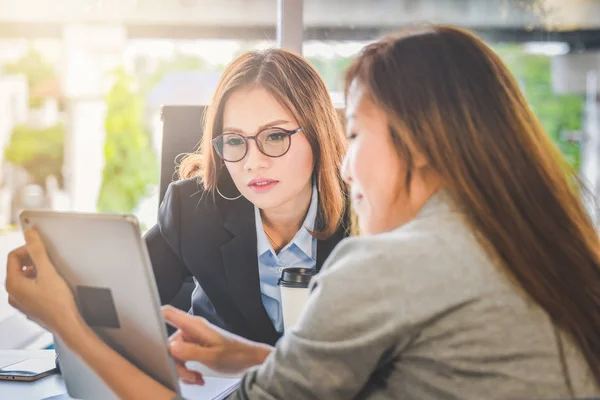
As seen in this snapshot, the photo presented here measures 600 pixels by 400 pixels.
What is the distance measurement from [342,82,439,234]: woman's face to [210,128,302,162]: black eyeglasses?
Result: 61cm

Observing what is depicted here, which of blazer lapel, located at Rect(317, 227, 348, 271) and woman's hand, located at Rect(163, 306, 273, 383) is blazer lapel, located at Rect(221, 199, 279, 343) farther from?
woman's hand, located at Rect(163, 306, 273, 383)

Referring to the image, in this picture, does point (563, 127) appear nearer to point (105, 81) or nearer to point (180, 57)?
point (180, 57)

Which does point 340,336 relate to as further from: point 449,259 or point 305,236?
point 305,236

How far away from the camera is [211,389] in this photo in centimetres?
121

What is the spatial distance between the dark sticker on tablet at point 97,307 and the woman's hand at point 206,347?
3.3 inches

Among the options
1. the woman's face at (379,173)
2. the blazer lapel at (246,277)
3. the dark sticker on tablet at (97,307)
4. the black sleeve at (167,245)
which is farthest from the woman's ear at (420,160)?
the black sleeve at (167,245)

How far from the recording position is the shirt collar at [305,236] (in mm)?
1723

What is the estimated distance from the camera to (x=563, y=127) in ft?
13.3

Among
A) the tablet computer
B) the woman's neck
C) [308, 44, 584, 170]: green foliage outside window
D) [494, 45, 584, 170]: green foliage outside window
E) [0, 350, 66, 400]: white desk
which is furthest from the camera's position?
[494, 45, 584, 170]: green foliage outside window

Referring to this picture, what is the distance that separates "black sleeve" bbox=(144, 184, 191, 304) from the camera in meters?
1.77

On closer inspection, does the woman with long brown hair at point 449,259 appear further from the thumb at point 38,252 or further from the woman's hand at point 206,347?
the thumb at point 38,252

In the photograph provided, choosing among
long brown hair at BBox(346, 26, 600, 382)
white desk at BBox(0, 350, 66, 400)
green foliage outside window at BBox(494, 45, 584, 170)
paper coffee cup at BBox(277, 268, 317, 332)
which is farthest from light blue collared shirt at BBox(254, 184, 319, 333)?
green foliage outside window at BBox(494, 45, 584, 170)

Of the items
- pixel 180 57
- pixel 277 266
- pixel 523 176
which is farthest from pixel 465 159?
pixel 180 57

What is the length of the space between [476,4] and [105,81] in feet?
5.75
